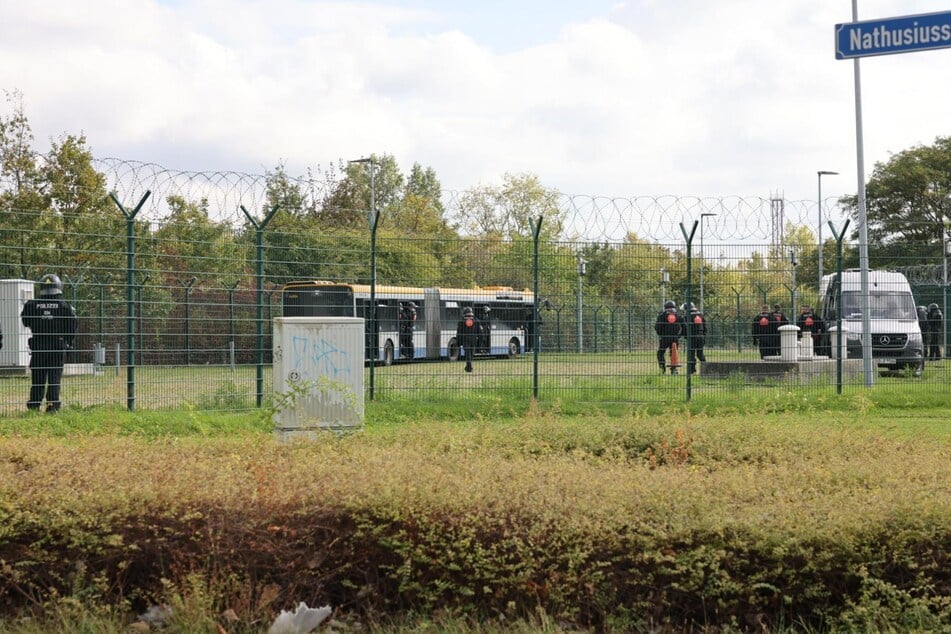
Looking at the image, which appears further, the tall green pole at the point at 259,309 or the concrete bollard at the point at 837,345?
the concrete bollard at the point at 837,345

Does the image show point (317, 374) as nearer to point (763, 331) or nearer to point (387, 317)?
point (387, 317)

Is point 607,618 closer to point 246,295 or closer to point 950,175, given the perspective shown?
point 246,295

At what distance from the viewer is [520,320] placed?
14.6 m

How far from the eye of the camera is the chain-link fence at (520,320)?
523 inches

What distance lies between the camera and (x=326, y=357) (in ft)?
27.3

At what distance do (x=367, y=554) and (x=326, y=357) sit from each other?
152 inches

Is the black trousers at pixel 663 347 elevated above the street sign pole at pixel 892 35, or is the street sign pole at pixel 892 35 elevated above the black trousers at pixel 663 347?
the street sign pole at pixel 892 35

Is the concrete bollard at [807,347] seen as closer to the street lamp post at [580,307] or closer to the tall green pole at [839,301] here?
the tall green pole at [839,301]

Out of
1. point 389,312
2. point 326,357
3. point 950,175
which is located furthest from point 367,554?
point 950,175

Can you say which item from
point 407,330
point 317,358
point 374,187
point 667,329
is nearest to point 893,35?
point 667,329

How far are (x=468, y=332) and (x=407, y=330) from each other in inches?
118

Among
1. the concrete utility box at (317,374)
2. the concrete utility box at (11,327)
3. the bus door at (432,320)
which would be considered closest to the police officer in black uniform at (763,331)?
the bus door at (432,320)

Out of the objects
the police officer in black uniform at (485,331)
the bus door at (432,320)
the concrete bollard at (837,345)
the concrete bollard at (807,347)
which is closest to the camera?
the concrete bollard at (837,345)

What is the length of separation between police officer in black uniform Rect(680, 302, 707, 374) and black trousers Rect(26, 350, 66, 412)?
8.24 m
